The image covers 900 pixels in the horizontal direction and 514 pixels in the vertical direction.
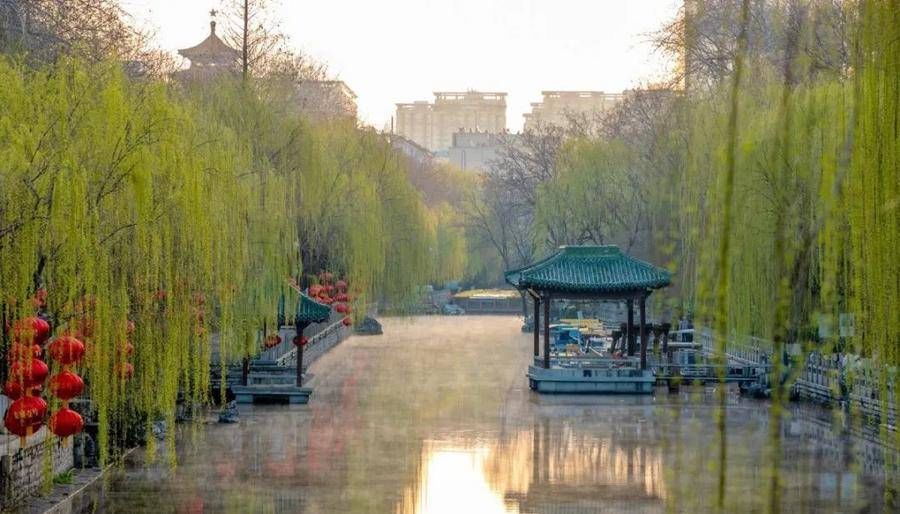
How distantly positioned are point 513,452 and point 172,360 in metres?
6.38

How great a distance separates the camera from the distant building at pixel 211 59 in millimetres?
32200

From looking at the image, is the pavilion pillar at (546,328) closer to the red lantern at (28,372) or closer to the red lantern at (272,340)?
the red lantern at (272,340)

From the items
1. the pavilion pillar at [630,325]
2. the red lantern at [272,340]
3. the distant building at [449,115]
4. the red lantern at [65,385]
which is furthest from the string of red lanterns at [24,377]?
the distant building at [449,115]

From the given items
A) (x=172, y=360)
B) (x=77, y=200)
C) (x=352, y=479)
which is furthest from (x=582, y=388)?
(x=77, y=200)

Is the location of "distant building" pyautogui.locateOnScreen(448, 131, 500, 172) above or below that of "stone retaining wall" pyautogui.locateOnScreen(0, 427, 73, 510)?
above

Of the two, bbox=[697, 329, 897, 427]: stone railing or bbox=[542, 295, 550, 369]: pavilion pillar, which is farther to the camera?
bbox=[542, 295, 550, 369]: pavilion pillar

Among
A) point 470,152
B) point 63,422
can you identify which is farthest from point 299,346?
point 470,152

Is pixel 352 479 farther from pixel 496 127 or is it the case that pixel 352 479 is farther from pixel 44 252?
pixel 496 127

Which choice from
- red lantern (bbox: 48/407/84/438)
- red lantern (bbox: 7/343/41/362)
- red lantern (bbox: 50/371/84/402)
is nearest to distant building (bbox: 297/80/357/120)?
red lantern (bbox: 48/407/84/438)

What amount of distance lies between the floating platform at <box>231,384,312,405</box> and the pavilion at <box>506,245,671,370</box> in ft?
15.4

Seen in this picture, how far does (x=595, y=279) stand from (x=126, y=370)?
14.8m

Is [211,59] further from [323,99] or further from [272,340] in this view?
[272,340]

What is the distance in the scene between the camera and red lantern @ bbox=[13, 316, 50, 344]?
37.3 ft

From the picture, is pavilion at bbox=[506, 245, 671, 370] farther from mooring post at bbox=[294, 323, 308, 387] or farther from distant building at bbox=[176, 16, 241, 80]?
distant building at bbox=[176, 16, 241, 80]
